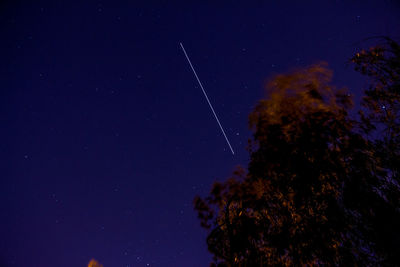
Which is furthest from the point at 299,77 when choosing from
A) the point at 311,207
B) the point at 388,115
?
the point at 311,207

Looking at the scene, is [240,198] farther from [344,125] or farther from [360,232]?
[344,125]

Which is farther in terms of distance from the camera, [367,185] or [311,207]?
[311,207]

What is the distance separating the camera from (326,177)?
7.59 metres

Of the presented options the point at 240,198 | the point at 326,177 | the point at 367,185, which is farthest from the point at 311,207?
the point at 240,198

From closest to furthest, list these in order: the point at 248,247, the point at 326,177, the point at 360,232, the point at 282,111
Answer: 1. the point at 360,232
2. the point at 326,177
3. the point at 248,247
4. the point at 282,111

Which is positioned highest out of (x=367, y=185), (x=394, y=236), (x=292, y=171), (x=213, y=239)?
(x=292, y=171)

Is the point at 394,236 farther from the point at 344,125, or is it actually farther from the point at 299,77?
the point at 299,77

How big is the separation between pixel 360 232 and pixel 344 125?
3949 millimetres

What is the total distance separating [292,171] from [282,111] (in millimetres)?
2818

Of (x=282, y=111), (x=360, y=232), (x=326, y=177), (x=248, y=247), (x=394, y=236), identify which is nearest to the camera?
(x=394, y=236)

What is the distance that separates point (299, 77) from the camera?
8.23 m

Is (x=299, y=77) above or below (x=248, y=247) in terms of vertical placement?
above

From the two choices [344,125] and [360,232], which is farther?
[344,125]

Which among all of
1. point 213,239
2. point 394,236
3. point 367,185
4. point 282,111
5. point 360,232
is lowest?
point 394,236
